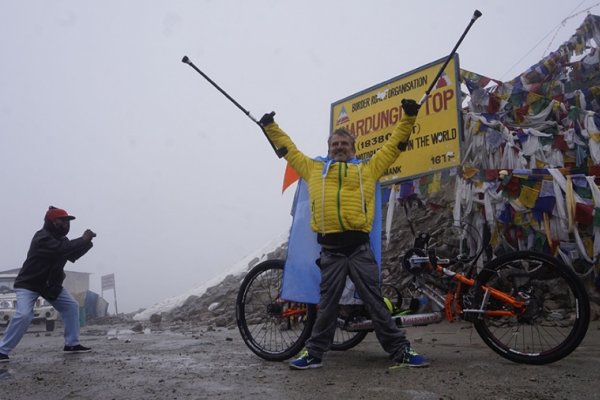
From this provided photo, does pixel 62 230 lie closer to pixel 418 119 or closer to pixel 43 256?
pixel 43 256

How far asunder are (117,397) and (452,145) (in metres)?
5.64

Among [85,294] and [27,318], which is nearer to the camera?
[27,318]

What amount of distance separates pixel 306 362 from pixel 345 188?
4.65 ft

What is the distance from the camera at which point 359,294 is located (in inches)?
153

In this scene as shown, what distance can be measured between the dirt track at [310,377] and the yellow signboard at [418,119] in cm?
302

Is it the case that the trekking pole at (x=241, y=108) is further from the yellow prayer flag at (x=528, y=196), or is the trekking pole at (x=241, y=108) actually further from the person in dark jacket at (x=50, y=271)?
the yellow prayer flag at (x=528, y=196)

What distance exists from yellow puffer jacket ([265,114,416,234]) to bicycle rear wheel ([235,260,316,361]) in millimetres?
893

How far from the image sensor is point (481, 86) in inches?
330

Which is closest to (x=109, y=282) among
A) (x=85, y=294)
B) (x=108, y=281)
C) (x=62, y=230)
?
(x=108, y=281)

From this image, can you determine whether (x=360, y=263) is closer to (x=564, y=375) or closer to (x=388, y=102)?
(x=564, y=375)

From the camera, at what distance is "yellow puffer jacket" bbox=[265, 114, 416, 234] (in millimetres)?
3896

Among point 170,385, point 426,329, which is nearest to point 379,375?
point 170,385

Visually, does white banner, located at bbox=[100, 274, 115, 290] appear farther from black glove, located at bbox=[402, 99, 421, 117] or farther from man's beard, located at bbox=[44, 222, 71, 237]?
black glove, located at bbox=[402, 99, 421, 117]

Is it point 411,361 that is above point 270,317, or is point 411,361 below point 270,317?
below
